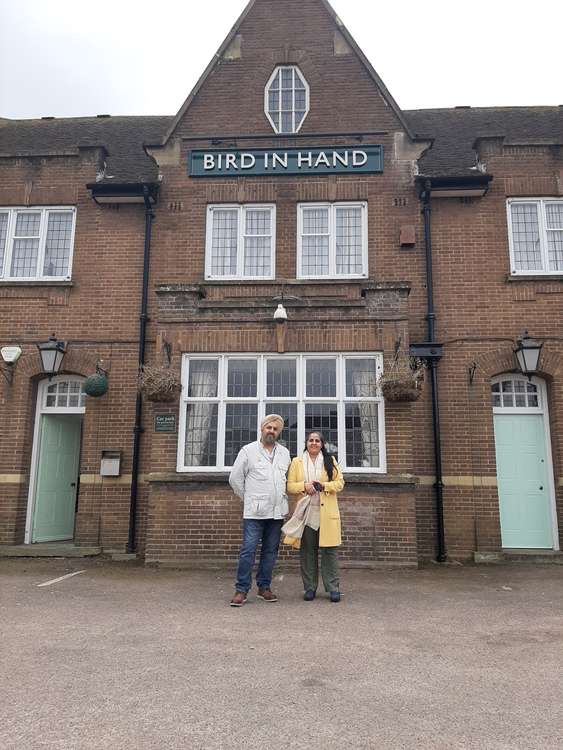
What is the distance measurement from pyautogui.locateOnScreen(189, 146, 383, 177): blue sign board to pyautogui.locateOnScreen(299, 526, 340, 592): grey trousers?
715cm

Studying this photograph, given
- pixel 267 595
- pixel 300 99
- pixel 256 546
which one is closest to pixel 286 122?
pixel 300 99

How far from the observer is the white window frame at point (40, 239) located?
434 inches

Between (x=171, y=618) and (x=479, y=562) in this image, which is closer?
(x=171, y=618)

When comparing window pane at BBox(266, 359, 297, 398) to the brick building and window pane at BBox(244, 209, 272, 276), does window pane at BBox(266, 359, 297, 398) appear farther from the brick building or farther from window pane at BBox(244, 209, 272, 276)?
window pane at BBox(244, 209, 272, 276)

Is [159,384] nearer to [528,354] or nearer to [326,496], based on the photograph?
[326,496]

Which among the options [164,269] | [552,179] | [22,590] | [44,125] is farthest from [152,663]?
[44,125]

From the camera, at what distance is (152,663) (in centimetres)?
432

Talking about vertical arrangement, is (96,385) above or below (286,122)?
below

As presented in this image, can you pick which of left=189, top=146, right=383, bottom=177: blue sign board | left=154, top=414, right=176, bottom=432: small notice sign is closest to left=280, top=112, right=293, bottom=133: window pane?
left=189, top=146, right=383, bottom=177: blue sign board

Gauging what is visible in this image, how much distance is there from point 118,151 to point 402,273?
6.85 meters

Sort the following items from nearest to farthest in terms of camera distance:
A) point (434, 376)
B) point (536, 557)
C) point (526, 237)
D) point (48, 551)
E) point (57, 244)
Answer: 1. point (536, 557)
2. point (48, 551)
3. point (434, 376)
4. point (526, 237)
5. point (57, 244)

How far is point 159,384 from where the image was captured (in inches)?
348

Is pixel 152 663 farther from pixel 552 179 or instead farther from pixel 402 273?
pixel 552 179

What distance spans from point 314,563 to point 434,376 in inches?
186
